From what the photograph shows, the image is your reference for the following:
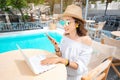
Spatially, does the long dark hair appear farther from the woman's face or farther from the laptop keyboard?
the laptop keyboard

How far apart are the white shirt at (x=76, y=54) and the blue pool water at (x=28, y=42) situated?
127 inches

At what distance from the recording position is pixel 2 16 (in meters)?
7.36

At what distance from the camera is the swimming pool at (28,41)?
17.1 feet

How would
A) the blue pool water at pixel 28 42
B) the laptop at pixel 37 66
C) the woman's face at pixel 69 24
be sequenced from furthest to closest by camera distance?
the blue pool water at pixel 28 42
the woman's face at pixel 69 24
the laptop at pixel 37 66

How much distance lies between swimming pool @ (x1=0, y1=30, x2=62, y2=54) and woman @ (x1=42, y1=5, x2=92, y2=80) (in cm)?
327

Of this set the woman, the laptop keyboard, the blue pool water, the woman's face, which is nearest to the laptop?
the laptop keyboard

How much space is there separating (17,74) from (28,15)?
705cm

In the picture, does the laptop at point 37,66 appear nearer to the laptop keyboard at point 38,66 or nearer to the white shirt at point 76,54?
the laptop keyboard at point 38,66

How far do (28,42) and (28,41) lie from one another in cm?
11

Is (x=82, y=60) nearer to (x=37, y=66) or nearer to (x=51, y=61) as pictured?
(x=51, y=61)

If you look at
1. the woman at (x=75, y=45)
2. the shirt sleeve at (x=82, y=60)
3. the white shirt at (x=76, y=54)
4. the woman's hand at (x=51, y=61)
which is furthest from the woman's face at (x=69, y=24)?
the woman's hand at (x=51, y=61)

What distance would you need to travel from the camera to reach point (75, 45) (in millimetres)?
1701

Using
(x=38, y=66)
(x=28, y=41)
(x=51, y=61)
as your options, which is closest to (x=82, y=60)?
(x=51, y=61)

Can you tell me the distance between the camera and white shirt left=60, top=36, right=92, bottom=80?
1587mm
